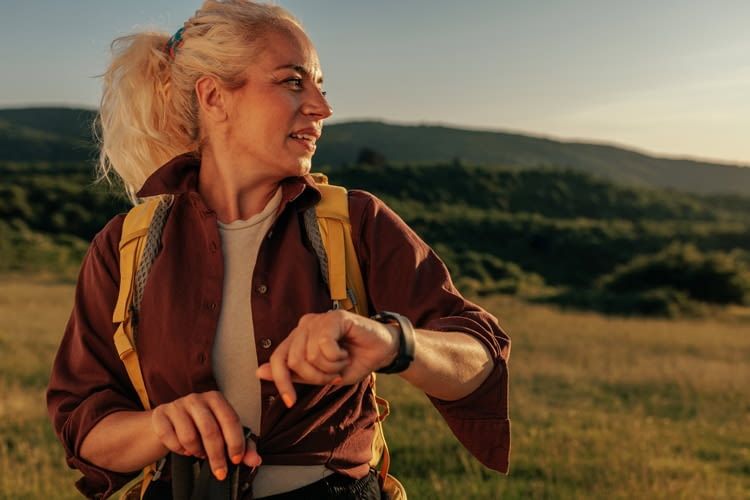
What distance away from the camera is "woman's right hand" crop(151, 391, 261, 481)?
1604 millimetres

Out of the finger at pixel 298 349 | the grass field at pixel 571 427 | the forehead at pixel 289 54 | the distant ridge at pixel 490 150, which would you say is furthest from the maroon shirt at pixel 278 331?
the distant ridge at pixel 490 150

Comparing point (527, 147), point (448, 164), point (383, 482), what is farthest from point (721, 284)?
point (527, 147)

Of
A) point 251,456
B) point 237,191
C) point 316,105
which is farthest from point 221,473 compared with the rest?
point 316,105

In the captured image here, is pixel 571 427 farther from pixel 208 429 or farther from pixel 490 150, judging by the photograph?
pixel 490 150

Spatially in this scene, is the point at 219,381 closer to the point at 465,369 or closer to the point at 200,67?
the point at 465,369

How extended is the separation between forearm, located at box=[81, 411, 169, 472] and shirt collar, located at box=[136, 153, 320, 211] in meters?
0.56

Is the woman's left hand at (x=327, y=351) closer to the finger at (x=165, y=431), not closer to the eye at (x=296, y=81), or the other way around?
the finger at (x=165, y=431)

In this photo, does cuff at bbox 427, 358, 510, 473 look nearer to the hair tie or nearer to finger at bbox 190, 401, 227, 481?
finger at bbox 190, 401, 227, 481

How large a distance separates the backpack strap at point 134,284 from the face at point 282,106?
306mm

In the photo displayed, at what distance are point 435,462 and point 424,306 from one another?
468cm

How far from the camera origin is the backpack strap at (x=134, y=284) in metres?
2.03

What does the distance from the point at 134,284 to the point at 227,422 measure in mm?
604

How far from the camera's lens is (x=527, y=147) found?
141625 mm

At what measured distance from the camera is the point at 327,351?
1407mm
